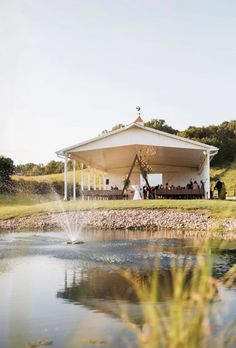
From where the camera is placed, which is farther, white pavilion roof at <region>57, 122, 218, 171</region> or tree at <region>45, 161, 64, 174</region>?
tree at <region>45, 161, 64, 174</region>

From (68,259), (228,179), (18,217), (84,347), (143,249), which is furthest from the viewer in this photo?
(228,179)

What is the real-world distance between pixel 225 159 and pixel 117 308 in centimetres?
5360

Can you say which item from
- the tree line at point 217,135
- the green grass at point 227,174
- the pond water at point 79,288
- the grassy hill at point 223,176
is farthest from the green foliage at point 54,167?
the pond water at point 79,288

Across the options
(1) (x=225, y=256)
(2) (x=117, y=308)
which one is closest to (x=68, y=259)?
(1) (x=225, y=256)

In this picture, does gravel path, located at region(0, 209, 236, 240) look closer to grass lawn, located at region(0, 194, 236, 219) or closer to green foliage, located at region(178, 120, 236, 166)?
grass lawn, located at region(0, 194, 236, 219)

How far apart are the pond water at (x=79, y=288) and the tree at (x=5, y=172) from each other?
89.3 ft

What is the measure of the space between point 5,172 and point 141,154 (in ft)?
54.4

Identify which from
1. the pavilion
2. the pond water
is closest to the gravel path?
the pond water

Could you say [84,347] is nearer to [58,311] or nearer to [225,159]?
[58,311]

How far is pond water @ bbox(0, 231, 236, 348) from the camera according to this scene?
6.39 m

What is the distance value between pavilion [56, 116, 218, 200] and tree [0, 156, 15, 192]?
863cm

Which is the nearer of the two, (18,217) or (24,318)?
(24,318)

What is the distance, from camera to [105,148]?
100 feet

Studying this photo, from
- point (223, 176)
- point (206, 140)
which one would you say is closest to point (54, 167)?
point (206, 140)
